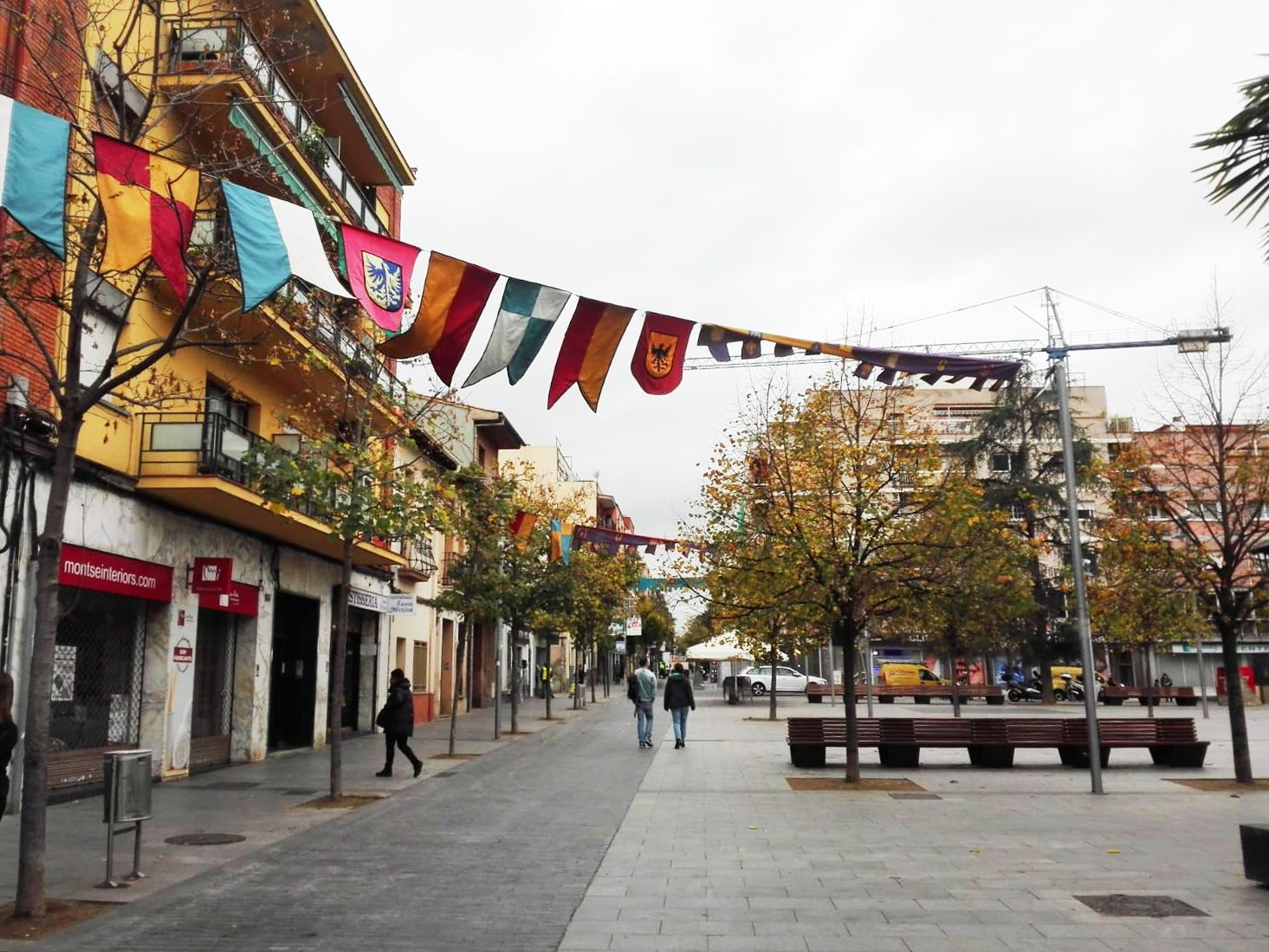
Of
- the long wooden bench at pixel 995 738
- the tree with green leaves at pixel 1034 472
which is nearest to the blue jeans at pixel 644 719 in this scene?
the long wooden bench at pixel 995 738

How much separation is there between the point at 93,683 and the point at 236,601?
3.17 metres

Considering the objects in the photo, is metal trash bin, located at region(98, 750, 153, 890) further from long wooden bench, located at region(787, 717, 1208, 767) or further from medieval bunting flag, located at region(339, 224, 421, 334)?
long wooden bench, located at region(787, 717, 1208, 767)

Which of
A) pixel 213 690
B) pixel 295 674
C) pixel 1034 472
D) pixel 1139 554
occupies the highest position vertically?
pixel 1034 472

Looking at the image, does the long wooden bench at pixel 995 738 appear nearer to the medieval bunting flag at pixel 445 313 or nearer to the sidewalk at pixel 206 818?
the sidewalk at pixel 206 818

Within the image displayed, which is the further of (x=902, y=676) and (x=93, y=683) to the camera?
(x=902, y=676)

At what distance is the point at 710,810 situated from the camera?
12.6 metres

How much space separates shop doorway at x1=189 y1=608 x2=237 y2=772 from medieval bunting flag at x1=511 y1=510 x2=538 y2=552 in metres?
7.77

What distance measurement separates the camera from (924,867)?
892 centimetres

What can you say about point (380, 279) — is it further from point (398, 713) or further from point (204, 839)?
point (398, 713)

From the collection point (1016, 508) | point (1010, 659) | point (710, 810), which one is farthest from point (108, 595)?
point (1010, 659)

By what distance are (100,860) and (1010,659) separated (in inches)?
2121

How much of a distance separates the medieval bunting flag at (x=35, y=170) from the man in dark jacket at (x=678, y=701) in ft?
55.2

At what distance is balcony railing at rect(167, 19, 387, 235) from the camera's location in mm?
11102

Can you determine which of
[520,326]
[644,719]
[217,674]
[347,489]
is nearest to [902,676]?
[644,719]
